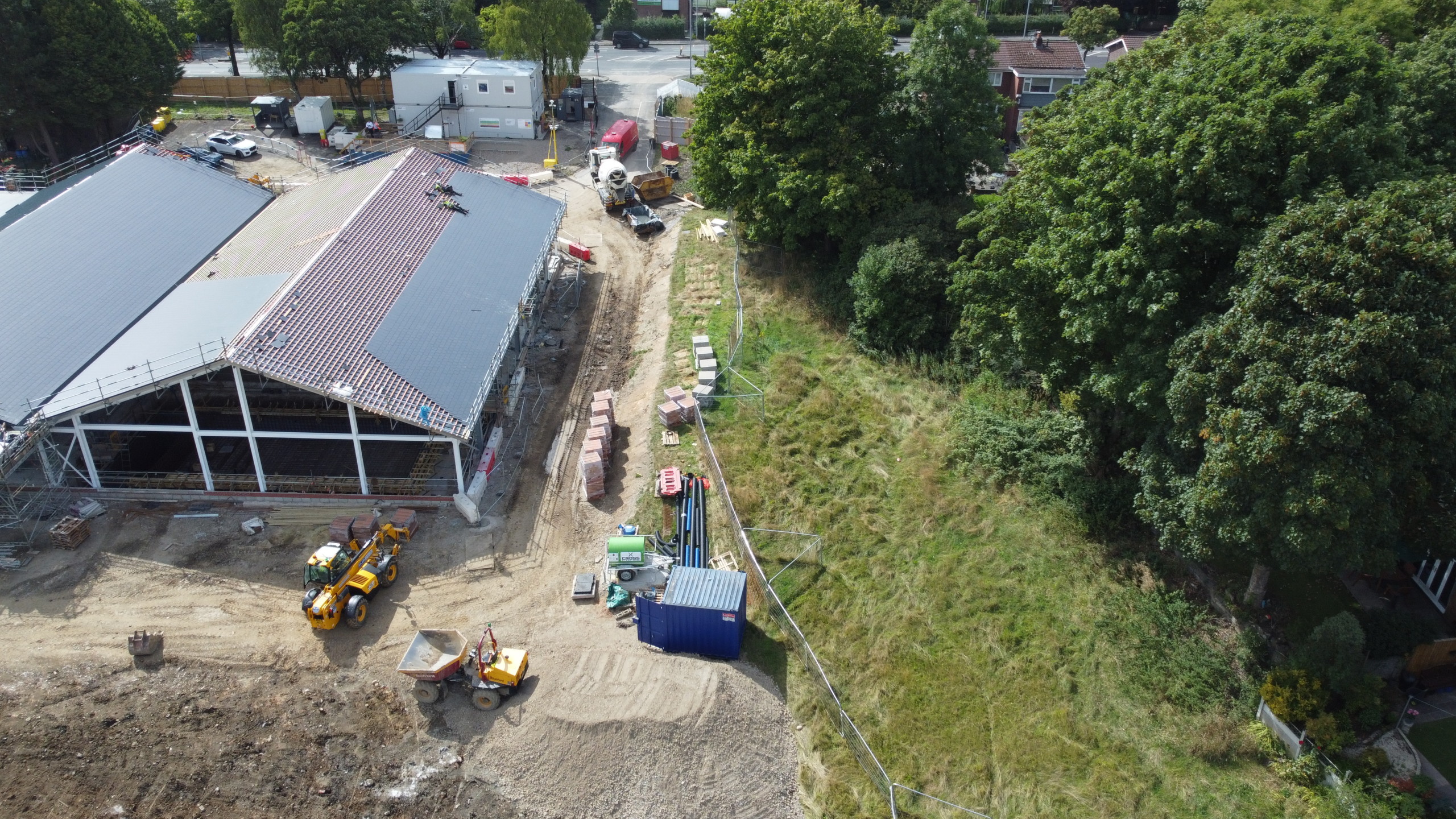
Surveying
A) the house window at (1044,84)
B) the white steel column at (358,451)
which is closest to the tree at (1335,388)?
the white steel column at (358,451)

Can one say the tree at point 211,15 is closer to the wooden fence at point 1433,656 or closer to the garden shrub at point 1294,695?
the garden shrub at point 1294,695

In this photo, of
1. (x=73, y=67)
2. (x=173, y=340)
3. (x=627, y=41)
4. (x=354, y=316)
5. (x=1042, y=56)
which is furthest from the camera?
(x=627, y=41)

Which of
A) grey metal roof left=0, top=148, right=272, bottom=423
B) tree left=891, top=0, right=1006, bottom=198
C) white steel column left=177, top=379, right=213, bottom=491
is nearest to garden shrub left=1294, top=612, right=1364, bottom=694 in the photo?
tree left=891, top=0, right=1006, bottom=198

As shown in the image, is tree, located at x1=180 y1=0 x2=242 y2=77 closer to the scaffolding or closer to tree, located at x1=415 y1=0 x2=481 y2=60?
tree, located at x1=415 y1=0 x2=481 y2=60

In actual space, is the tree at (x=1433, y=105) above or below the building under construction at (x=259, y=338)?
above

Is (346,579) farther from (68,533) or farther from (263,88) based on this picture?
Result: (263,88)

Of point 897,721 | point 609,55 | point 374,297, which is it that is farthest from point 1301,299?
point 609,55

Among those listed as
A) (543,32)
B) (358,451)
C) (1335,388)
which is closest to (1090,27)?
(543,32)
